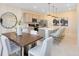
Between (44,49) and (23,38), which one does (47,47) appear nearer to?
(44,49)

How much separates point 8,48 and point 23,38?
0.29 m

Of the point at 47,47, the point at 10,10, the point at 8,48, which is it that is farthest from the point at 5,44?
the point at 47,47

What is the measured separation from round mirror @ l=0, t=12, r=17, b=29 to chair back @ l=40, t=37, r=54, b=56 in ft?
1.88

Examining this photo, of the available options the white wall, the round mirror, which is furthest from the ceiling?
the round mirror

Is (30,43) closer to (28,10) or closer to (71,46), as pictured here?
(28,10)

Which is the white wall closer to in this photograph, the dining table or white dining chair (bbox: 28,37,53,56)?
the dining table

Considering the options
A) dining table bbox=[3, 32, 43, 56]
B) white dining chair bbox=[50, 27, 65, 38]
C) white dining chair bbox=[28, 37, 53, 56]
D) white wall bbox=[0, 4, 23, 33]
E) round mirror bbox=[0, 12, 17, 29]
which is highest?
white wall bbox=[0, 4, 23, 33]

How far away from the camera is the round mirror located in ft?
5.20

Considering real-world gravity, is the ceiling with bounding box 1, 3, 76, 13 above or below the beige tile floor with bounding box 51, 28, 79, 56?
above

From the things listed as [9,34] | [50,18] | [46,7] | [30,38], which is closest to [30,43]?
[30,38]

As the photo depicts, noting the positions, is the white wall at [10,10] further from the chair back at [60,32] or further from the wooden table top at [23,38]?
the chair back at [60,32]

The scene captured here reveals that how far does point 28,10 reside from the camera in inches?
63.7

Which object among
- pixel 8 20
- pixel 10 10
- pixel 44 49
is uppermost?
pixel 10 10

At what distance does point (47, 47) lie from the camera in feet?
5.28
